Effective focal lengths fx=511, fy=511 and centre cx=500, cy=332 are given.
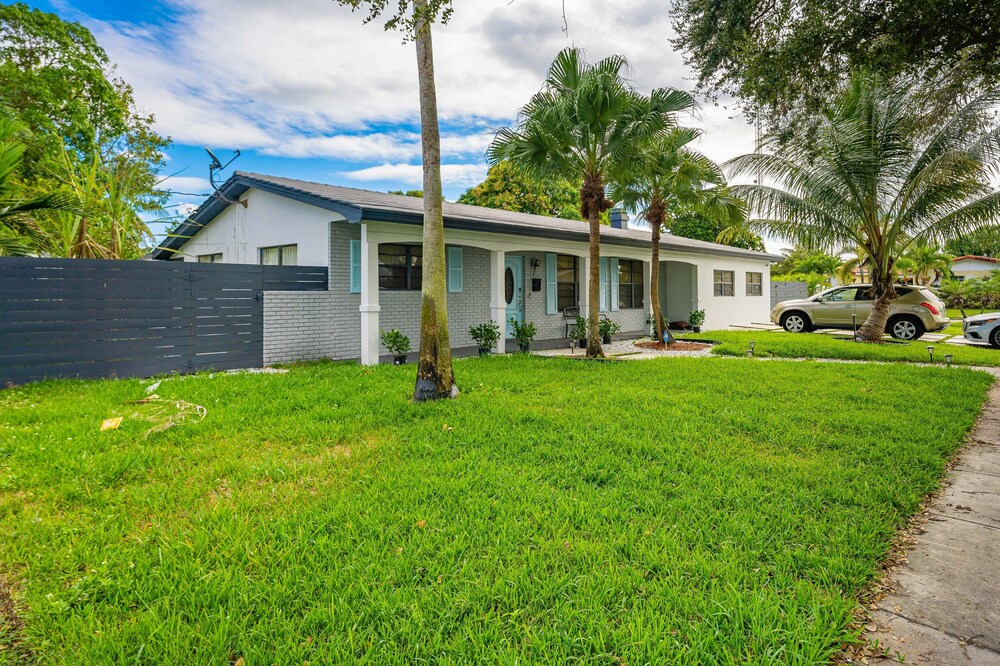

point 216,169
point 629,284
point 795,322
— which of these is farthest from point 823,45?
point 795,322

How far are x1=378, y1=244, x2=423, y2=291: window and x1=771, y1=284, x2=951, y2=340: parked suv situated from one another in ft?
40.6

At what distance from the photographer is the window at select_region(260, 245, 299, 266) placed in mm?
10922

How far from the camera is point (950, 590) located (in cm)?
253

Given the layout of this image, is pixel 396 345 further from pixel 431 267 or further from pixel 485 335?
pixel 431 267

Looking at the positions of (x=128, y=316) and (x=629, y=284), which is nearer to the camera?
(x=128, y=316)

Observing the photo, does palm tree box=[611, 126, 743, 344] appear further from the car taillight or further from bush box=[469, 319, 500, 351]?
the car taillight

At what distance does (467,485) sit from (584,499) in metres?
0.84

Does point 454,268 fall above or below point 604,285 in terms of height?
above

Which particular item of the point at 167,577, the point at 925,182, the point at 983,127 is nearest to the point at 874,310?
the point at 925,182

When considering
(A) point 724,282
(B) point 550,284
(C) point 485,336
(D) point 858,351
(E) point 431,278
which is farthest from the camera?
(A) point 724,282

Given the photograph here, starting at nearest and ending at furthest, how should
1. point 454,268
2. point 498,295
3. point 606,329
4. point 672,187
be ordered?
point 498,295
point 454,268
point 672,187
point 606,329

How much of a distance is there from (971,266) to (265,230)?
52049 mm

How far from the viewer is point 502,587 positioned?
2.45m

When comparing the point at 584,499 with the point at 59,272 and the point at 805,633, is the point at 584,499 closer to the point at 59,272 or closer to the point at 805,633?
the point at 805,633
